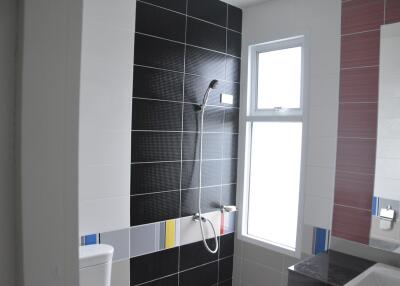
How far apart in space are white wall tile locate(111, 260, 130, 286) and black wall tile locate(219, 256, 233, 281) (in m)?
0.91

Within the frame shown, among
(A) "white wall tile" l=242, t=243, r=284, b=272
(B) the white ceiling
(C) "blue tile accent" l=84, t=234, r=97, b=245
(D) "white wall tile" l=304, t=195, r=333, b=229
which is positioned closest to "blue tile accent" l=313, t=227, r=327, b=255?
(D) "white wall tile" l=304, t=195, r=333, b=229

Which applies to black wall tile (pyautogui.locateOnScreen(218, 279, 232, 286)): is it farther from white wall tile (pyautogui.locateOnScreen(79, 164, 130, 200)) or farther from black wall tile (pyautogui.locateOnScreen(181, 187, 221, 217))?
white wall tile (pyautogui.locateOnScreen(79, 164, 130, 200))

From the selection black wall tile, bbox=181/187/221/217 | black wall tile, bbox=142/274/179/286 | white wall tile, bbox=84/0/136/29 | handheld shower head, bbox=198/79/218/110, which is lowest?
black wall tile, bbox=142/274/179/286

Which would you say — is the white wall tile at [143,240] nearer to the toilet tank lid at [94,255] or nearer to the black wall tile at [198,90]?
the toilet tank lid at [94,255]

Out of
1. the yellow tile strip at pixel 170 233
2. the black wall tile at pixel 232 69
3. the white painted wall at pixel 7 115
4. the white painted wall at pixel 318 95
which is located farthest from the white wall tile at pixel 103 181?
the white painted wall at pixel 318 95

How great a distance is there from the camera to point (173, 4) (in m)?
2.19

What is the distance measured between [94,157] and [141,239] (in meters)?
0.65

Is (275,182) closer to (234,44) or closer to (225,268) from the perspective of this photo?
(225,268)

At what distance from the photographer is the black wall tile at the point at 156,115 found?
201 cm

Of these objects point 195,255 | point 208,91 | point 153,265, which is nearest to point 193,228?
point 195,255

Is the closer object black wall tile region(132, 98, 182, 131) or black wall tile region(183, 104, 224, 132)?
black wall tile region(132, 98, 182, 131)

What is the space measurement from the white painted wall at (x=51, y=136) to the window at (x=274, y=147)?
1.92m

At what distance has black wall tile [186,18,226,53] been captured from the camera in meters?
2.31

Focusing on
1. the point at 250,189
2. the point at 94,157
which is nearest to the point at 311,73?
the point at 250,189
